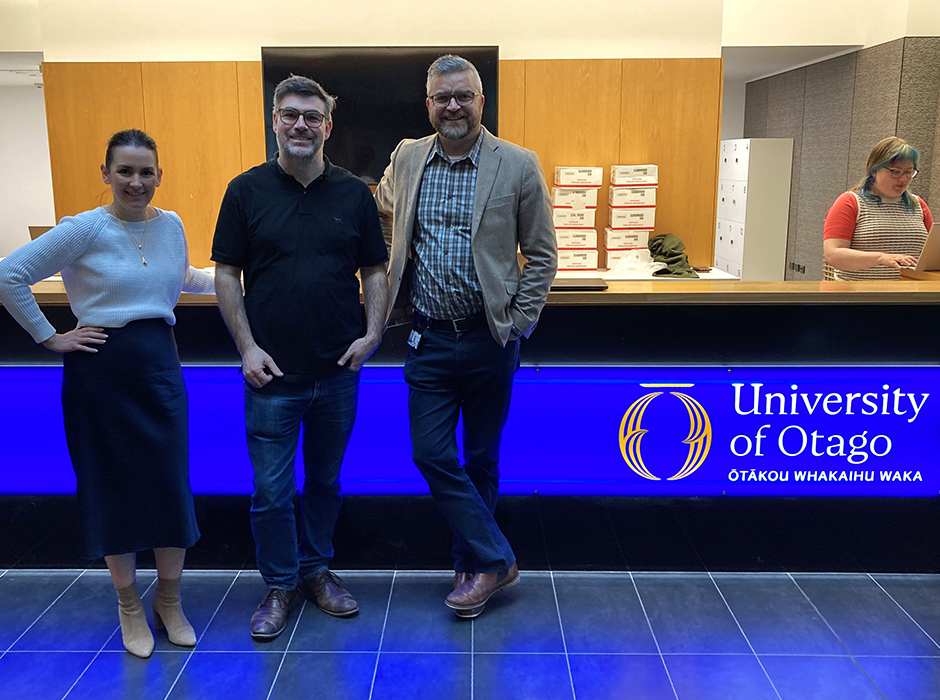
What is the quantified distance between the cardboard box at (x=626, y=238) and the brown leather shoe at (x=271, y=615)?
3.76 metres

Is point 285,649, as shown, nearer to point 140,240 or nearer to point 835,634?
point 140,240

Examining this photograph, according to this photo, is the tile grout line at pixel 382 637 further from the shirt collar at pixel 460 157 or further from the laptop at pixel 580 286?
the shirt collar at pixel 460 157

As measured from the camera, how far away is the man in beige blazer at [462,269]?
2.23 metres

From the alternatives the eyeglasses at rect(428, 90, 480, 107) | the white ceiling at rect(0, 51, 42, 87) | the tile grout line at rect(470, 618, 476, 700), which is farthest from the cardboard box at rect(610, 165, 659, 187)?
the white ceiling at rect(0, 51, 42, 87)

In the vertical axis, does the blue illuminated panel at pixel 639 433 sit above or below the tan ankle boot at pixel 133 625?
above

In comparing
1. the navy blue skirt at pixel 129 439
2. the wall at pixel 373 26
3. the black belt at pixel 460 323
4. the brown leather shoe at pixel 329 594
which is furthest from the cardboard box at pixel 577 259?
the navy blue skirt at pixel 129 439

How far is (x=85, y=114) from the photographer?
18.4 feet

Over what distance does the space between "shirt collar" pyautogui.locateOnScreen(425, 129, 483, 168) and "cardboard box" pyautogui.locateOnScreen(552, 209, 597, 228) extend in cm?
320

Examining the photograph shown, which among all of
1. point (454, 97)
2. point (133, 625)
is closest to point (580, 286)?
point (454, 97)

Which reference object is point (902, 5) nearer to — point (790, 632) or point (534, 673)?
point (790, 632)

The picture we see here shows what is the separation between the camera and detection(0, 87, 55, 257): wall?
1058 centimetres

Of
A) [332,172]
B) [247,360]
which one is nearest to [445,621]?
[247,360]

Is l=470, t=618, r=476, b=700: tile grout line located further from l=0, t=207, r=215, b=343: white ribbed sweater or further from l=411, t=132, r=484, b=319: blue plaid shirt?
l=0, t=207, r=215, b=343: white ribbed sweater

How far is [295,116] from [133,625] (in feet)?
5.02
